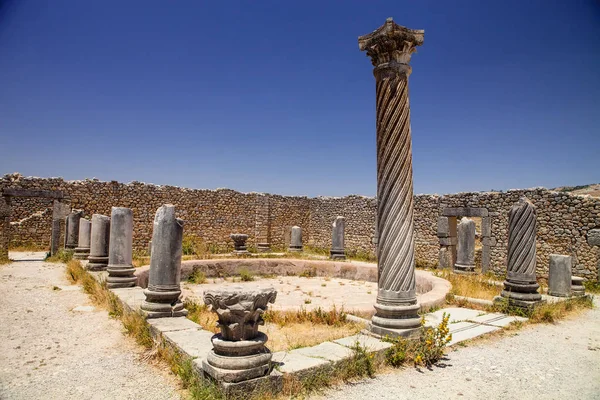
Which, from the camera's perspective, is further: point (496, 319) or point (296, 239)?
point (296, 239)

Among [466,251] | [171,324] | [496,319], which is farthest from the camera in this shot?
[466,251]

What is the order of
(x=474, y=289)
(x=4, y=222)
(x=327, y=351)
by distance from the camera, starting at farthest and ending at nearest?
(x=4, y=222), (x=474, y=289), (x=327, y=351)

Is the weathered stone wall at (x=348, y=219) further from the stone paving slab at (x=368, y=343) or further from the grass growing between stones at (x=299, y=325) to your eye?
the stone paving slab at (x=368, y=343)

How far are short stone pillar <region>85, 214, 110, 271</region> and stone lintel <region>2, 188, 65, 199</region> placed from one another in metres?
7.08

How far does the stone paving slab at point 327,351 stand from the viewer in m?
4.41

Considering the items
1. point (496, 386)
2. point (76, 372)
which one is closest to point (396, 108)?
point (496, 386)

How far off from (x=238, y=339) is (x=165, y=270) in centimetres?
318

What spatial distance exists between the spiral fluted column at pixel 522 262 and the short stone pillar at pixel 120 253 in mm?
7668

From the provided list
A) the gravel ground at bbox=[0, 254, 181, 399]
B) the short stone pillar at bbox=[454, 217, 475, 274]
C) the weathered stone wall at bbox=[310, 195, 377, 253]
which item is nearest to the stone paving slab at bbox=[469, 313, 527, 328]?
the gravel ground at bbox=[0, 254, 181, 399]

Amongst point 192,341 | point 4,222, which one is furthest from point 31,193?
point 192,341

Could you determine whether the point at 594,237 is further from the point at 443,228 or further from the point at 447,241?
the point at 443,228

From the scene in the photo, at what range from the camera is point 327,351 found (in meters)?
4.63

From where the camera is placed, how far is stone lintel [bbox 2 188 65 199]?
15509mm

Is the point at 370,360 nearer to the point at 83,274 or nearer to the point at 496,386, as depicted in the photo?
the point at 496,386
